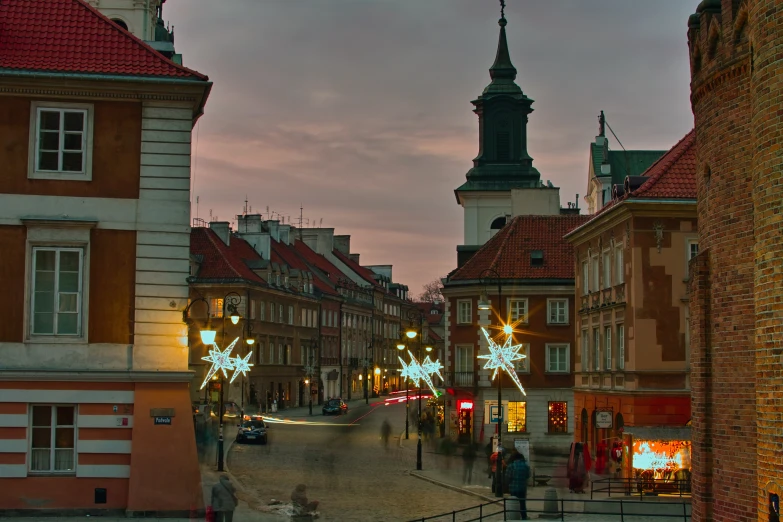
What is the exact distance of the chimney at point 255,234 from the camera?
301 ft

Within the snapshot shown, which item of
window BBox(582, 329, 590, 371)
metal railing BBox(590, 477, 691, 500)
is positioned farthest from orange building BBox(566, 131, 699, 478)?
window BBox(582, 329, 590, 371)

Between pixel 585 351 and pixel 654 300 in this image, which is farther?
pixel 585 351

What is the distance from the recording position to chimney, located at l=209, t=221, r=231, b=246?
8612 centimetres

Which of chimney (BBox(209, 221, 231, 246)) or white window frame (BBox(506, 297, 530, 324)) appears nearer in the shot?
white window frame (BBox(506, 297, 530, 324))

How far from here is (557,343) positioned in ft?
196

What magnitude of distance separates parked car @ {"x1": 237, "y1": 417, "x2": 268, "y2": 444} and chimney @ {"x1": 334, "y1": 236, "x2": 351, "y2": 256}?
79.4 m

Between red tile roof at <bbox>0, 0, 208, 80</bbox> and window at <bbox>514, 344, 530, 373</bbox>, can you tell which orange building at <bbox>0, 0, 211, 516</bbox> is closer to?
red tile roof at <bbox>0, 0, 208, 80</bbox>

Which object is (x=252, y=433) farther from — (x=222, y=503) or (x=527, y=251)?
(x=222, y=503)

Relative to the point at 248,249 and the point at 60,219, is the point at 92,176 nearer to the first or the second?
the point at 60,219

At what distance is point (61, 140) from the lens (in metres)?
25.4

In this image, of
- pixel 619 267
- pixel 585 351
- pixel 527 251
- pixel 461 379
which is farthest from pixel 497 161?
pixel 619 267

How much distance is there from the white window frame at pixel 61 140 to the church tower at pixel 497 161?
52232mm

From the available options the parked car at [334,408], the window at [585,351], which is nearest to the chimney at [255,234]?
the parked car at [334,408]

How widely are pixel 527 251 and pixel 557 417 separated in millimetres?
8834
